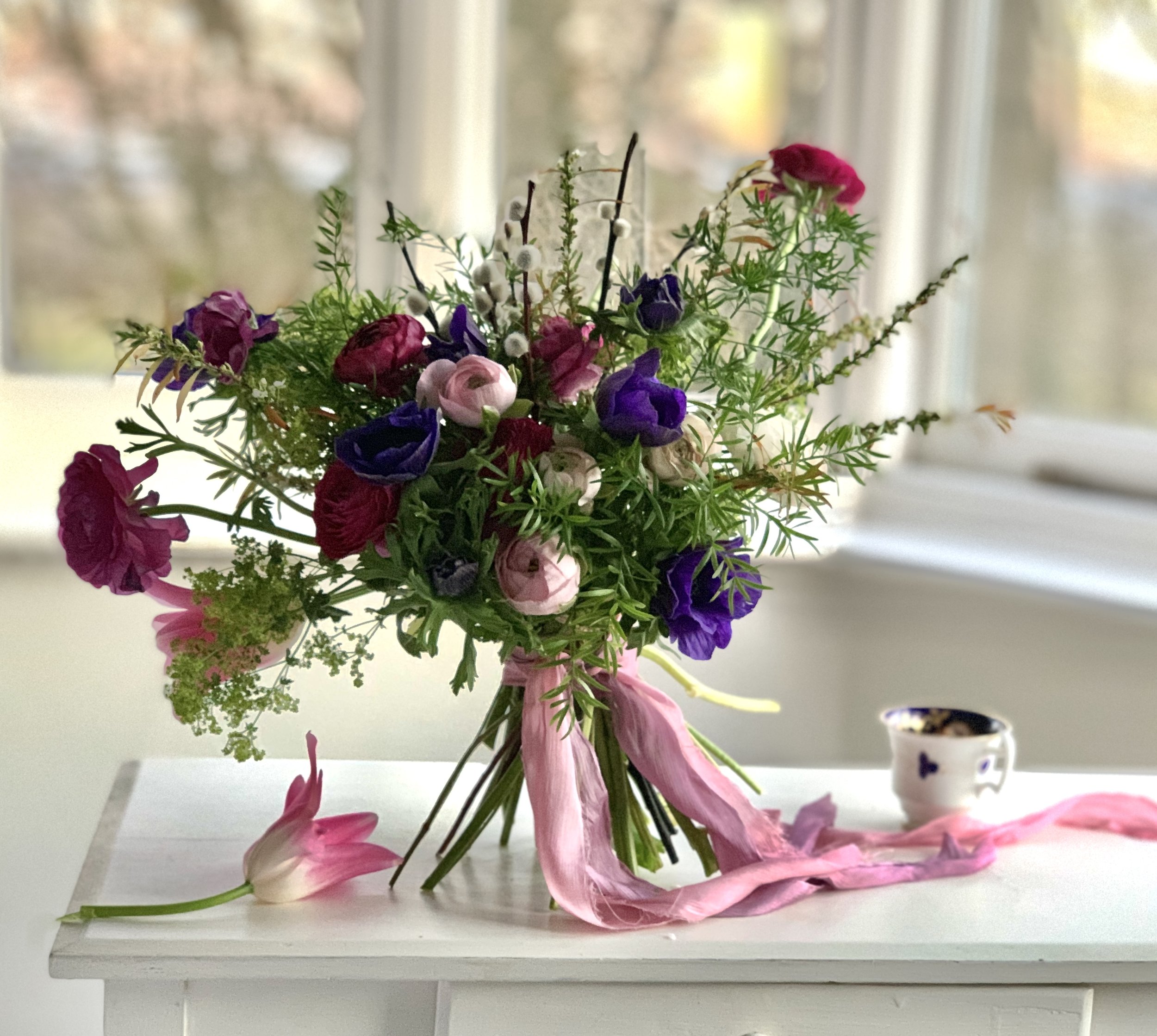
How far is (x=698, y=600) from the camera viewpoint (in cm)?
87

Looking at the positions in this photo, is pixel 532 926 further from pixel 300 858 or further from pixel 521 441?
pixel 521 441

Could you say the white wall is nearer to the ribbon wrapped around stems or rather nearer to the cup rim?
the cup rim

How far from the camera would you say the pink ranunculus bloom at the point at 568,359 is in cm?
86

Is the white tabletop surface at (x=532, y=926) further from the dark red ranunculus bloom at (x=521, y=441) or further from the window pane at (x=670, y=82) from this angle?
the window pane at (x=670, y=82)

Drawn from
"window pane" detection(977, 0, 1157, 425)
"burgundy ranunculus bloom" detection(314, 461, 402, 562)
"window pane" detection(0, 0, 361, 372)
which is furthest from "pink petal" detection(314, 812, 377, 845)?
"window pane" detection(977, 0, 1157, 425)

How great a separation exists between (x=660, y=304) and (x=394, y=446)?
0.18 m

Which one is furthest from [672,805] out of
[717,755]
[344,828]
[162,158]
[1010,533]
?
[162,158]

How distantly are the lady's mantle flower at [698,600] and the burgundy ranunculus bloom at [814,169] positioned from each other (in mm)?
275

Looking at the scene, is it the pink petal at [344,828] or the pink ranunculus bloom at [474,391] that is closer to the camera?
the pink ranunculus bloom at [474,391]

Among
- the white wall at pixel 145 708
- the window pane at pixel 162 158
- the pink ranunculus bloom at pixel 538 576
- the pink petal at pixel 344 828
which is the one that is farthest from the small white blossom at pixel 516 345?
the window pane at pixel 162 158

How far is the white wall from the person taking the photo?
165 centimetres

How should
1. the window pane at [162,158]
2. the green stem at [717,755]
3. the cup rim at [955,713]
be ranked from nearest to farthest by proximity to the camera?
the green stem at [717,755], the cup rim at [955,713], the window pane at [162,158]

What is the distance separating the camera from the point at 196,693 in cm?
86

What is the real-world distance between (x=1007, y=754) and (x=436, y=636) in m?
0.53
